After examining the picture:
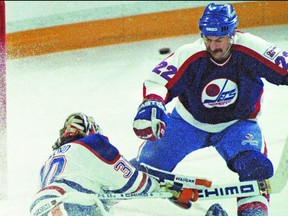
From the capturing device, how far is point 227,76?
345 centimetres

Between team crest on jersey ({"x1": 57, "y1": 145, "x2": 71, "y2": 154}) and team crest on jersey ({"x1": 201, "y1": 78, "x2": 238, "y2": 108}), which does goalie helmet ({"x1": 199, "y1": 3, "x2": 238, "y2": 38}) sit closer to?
team crest on jersey ({"x1": 201, "y1": 78, "x2": 238, "y2": 108})

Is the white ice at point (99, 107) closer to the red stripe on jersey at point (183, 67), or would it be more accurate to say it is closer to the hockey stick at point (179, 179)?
the hockey stick at point (179, 179)

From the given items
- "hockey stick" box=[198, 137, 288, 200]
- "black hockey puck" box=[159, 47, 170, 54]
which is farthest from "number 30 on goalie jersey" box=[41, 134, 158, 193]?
"black hockey puck" box=[159, 47, 170, 54]

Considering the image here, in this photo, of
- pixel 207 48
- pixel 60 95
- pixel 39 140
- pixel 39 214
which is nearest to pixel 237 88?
pixel 207 48

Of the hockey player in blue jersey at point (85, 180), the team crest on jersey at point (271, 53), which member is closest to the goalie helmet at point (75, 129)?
the hockey player in blue jersey at point (85, 180)

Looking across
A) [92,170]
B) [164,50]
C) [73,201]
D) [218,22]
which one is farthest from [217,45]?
[164,50]

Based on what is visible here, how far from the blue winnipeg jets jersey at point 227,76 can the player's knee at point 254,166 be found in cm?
27

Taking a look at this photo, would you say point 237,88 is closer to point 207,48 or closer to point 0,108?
point 207,48

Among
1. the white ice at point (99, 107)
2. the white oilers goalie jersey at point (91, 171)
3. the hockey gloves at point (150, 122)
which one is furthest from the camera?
Answer: the white ice at point (99, 107)

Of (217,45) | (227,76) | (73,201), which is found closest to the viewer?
(73,201)

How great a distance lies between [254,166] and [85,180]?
663mm

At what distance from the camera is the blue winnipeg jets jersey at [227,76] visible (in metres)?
3.42

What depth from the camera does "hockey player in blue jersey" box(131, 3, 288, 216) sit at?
3.28 m

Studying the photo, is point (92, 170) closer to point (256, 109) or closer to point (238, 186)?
point (238, 186)
